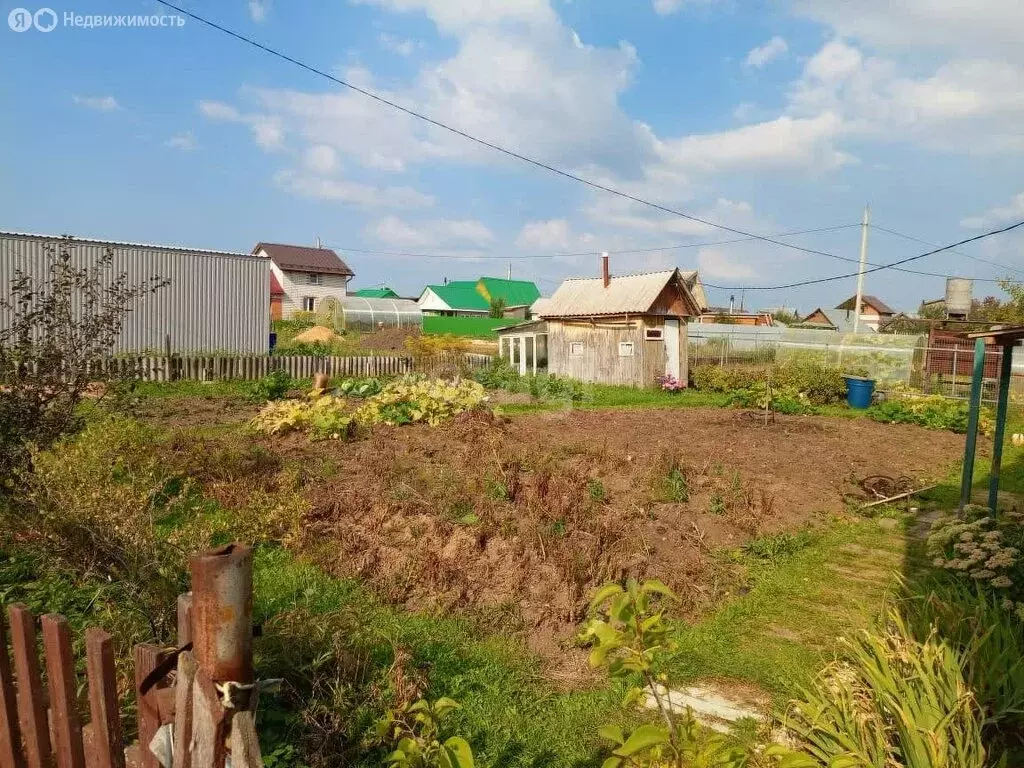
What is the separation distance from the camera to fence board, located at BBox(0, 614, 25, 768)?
2031 millimetres

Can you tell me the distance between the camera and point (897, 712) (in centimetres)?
287

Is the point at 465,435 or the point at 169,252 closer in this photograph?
the point at 465,435

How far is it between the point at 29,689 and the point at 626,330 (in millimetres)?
20550

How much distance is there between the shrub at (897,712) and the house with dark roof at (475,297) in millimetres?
48269

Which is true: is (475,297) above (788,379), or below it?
above

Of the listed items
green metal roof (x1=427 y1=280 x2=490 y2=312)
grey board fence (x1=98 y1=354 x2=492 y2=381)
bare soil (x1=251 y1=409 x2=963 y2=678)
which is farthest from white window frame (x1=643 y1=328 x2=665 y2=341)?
green metal roof (x1=427 y1=280 x2=490 y2=312)

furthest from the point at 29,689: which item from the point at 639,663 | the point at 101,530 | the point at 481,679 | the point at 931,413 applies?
the point at 931,413

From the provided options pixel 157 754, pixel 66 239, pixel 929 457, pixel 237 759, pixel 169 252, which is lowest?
pixel 929 457

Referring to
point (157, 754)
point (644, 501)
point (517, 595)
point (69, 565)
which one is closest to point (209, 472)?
point (69, 565)

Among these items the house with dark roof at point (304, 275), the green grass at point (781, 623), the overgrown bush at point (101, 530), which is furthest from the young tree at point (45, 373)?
the house with dark roof at point (304, 275)

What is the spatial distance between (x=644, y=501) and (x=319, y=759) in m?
4.89

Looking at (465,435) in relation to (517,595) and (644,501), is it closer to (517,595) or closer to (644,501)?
(644,501)

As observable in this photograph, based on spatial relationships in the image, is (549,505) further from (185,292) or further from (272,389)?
(185,292)

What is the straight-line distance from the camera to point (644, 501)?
7152 mm
